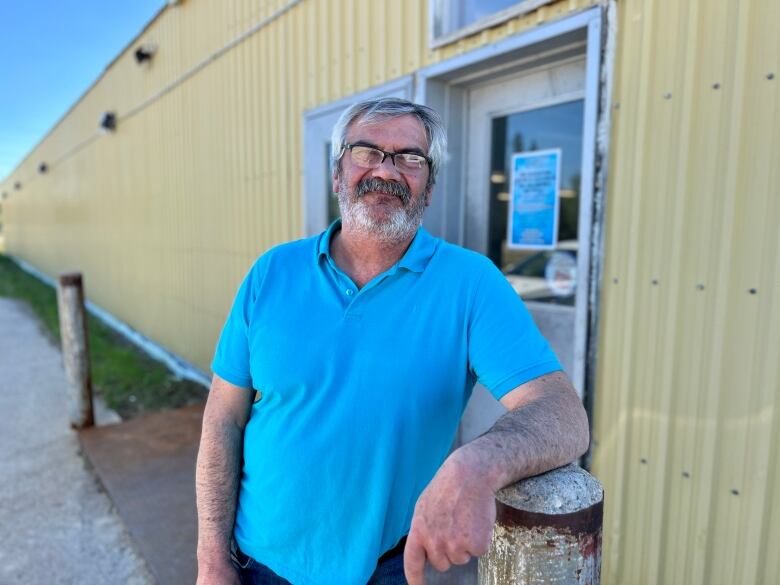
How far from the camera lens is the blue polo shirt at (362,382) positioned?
1418 mm

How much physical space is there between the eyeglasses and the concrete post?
442cm

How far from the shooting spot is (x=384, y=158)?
1608 mm

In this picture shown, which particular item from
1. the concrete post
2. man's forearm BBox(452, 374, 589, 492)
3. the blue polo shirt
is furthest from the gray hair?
the concrete post

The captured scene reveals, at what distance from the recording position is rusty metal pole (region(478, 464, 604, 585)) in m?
0.95

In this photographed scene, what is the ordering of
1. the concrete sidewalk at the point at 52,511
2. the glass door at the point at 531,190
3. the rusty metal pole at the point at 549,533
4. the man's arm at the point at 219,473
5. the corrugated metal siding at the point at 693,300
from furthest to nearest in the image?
the concrete sidewalk at the point at 52,511, the glass door at the point at 531,190, the corrugated metal siding at the point at 693,300, the man's arm at the point at 219,473, the rusty metal pole at the point at 549,533

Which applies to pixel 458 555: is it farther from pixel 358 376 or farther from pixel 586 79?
pixel 586 79

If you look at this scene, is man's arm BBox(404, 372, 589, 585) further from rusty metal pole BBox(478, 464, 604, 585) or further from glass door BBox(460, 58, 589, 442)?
glass door BBox(460, 58, 589, 442)

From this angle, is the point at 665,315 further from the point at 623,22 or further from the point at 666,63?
the point at 623,22

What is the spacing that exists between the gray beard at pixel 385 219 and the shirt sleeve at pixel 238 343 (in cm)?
34

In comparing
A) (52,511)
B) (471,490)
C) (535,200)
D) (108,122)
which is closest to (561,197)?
(535,200)

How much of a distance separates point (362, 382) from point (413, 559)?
52 cm

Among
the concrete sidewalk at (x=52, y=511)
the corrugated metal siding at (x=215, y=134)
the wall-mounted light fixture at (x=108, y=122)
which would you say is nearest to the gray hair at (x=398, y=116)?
the corrugated metal siding at (x=215, y=134)

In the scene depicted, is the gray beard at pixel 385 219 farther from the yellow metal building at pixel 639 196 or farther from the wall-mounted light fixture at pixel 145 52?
the wall-mounted light fixture at pixel 145 52

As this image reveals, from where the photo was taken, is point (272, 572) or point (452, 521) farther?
point (272, 572)
